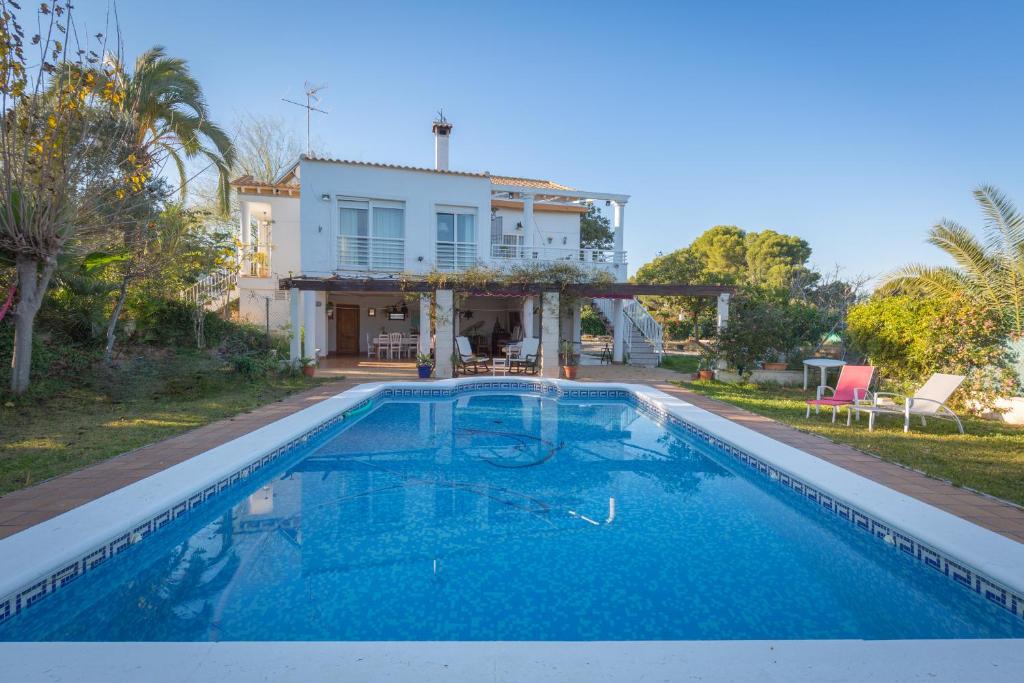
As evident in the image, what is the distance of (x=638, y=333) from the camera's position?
712 inches

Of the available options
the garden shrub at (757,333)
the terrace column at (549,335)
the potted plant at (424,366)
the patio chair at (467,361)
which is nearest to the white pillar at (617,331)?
the garden shrub at (757,333)

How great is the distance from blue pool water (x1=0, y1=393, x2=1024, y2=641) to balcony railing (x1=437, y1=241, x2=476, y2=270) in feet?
36.8

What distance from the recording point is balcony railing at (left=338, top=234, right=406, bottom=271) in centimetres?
1599

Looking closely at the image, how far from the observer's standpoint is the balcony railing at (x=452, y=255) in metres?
16.7

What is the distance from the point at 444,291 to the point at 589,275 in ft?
14.8

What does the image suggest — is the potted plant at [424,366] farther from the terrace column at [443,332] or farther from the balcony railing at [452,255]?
the balcony railing at [452,255]

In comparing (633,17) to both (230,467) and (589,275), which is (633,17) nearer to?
(589,275)

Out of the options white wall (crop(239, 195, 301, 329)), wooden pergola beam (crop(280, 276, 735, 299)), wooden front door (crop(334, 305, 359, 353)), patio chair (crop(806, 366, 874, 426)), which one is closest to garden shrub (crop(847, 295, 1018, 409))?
patio chair (crop(806, 366, 874, 426))

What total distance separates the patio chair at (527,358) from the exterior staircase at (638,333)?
Result: 14.7 feet

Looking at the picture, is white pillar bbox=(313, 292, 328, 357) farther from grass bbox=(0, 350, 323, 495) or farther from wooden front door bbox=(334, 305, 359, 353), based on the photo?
grass bbox=(0, 350, 323, 495)

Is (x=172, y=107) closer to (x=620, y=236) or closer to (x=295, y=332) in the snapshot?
(x=295, y=332)

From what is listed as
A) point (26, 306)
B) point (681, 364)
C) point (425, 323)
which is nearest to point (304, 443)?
point (26, 306)

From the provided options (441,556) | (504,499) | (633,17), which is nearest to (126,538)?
(441,556)

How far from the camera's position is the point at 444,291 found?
12594 millimetres
